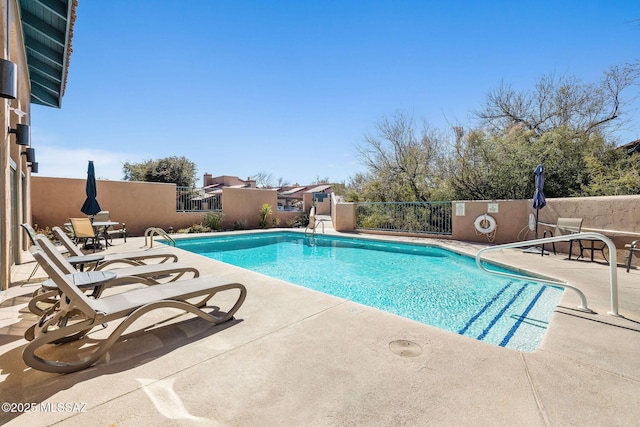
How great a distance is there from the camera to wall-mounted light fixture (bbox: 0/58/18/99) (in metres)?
3.10

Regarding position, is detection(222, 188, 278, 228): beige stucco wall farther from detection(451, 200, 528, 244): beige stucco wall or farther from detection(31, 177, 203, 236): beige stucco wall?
detection(451, 200, 528, 244): beige stucco wall

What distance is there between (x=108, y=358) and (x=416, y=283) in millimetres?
5402

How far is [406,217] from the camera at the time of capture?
1230 cm

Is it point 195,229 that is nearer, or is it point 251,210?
point 195,229

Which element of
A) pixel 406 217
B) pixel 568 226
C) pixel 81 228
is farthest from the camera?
pixel 406 217

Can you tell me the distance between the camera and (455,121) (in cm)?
1392

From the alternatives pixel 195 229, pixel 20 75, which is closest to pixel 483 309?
pixel 20 75

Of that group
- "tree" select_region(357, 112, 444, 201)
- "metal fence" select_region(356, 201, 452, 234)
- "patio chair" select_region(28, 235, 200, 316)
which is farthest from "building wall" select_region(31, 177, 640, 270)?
"patio chair" select_region(28, 235, 200, 316)

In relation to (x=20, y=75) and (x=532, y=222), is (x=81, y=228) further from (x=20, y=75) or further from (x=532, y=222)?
(x=532, y=222)

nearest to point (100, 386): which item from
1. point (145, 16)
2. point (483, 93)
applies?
point (145, 16)

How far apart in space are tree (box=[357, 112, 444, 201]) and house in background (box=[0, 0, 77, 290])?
41.4ft

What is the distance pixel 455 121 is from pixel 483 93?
2.17 meters

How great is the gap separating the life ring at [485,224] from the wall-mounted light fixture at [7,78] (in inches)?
450

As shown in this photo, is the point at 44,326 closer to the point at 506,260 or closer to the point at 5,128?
the point at 5,128
